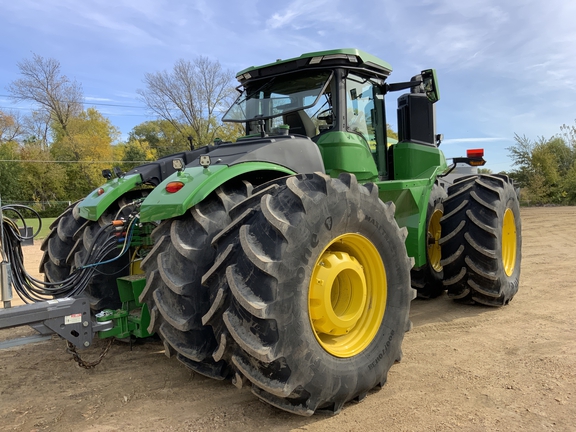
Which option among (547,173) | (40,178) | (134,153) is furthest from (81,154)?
(547,173)

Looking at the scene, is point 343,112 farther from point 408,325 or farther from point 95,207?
point 95,207

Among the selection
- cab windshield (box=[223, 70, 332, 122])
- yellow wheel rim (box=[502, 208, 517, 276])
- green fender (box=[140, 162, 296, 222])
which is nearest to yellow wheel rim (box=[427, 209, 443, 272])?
yellow wheel rim (box=[502, 208, 517, 276])

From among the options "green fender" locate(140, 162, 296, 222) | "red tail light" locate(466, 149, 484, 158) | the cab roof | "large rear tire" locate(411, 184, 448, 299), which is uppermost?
the cab roof

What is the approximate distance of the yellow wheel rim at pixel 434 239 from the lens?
228 inches

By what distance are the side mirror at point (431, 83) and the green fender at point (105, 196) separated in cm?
319

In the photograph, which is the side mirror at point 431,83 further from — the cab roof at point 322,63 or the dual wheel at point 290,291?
the dual wheel at point 290,291

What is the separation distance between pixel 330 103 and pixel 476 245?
92.0 inches

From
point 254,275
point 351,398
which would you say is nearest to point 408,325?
point 351,398

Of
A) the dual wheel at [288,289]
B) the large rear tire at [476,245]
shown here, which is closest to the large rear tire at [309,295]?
the dual wheel at [288,289]

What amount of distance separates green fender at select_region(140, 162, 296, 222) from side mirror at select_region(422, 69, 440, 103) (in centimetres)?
263

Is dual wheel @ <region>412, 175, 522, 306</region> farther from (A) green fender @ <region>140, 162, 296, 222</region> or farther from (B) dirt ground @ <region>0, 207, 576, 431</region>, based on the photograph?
(A) green fender @ <region>140, 162, 296, 222</region>

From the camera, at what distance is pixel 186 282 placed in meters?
2.78

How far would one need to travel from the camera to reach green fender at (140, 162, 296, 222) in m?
2.87

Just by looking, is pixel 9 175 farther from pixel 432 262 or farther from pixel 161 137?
pixel 432 262
